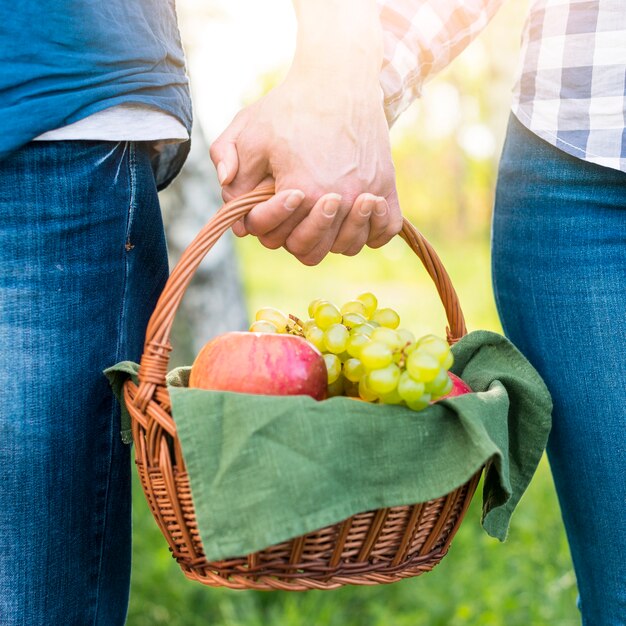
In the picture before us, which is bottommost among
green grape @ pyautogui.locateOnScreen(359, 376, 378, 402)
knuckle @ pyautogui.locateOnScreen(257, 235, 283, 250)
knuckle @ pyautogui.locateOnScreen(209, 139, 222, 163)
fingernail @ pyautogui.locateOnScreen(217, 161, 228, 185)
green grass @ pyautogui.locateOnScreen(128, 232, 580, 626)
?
green grass @ pyautogui.locateOnScreen(128, 232, 580, 626)

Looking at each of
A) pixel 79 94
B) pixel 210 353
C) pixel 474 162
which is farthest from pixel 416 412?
pixel 474 162

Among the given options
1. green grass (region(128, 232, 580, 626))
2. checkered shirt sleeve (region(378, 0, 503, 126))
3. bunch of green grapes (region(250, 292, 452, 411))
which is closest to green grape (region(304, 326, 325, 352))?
bunch of green grapes (region(250, 292, 452, 411))

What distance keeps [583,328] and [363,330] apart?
0.37 metres

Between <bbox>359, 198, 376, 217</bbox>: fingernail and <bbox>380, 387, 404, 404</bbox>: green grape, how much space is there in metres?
0.29

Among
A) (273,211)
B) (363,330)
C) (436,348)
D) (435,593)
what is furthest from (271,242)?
(435,593)

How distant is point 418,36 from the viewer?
143 cm

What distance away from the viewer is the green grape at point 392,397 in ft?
3.46

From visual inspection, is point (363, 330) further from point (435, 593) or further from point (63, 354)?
point (435, 593)

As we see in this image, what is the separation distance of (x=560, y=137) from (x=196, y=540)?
2.77 feet

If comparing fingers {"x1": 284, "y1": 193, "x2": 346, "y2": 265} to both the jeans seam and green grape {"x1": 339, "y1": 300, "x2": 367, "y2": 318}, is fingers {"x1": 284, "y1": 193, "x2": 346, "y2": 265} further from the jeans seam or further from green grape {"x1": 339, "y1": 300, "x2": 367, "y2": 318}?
the jeans seam

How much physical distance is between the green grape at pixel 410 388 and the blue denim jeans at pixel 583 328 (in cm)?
38

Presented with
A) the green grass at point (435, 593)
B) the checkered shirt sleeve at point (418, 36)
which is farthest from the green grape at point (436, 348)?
the green grass at point (435, 593)

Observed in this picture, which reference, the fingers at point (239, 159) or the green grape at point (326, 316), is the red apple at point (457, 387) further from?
the fingers at point (239, 159)

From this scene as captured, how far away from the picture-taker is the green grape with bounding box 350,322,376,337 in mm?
1205
